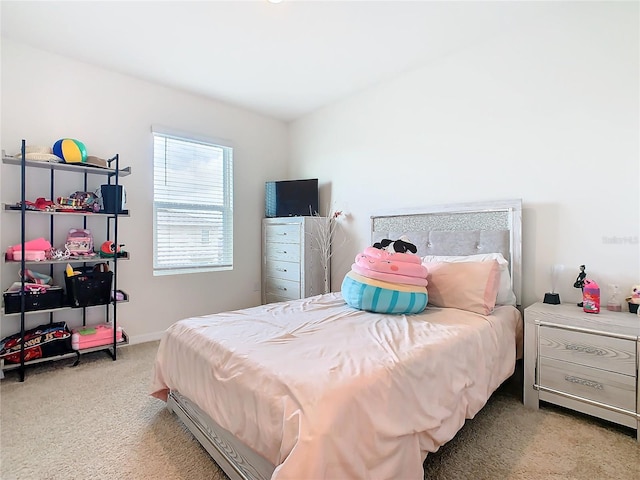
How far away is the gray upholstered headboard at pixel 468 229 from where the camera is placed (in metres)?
2.41

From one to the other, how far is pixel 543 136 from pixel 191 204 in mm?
3430

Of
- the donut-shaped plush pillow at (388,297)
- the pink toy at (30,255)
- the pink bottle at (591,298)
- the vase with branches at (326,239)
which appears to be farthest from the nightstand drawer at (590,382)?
the pink toy at (30,255)

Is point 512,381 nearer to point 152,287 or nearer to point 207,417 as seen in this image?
point 207,417

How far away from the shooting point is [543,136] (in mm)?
2381

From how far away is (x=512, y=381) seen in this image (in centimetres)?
242

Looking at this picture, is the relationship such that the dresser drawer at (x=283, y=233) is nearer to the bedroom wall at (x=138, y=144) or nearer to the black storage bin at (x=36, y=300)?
the bedroom wall at (x=138, y=144)

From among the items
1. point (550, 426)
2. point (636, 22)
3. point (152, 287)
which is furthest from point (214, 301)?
point (636, 22)

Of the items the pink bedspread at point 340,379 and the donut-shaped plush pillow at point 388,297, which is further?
the donut-shaped plush pillow at point 388,297

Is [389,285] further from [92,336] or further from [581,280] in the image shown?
[92,336]

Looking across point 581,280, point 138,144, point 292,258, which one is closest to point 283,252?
point 292,258

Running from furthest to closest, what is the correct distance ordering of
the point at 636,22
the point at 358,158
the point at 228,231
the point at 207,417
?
the point at 228,231 < the point at 358,158 < the point at 636,22 < the point at 207,417

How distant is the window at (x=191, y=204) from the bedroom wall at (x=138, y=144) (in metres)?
0.10

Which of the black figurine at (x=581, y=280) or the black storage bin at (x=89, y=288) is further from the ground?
the black figurine at (x=581, y=280)

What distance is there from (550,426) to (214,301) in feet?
10.8
